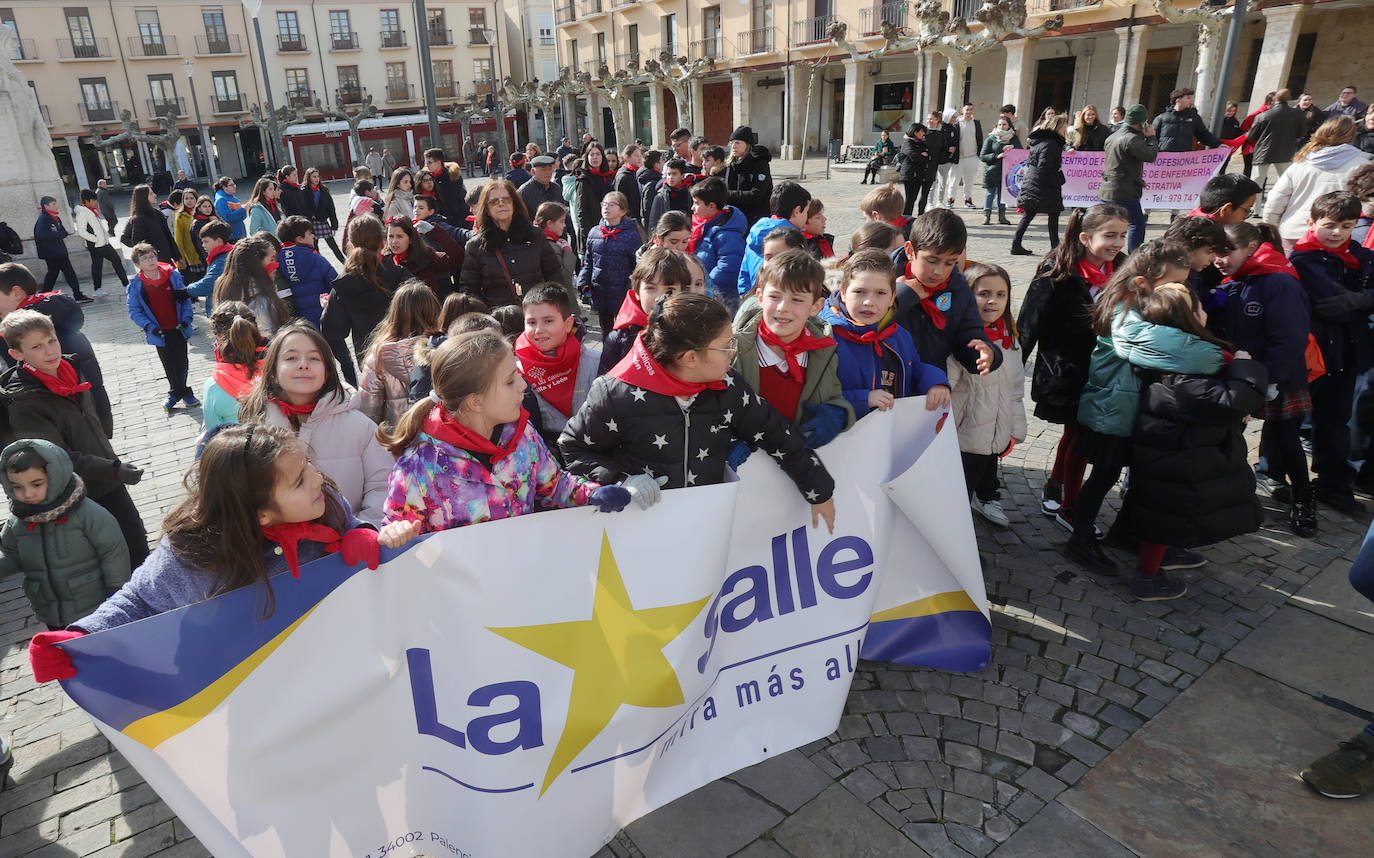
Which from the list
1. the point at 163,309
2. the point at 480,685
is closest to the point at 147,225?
the point at 163,309

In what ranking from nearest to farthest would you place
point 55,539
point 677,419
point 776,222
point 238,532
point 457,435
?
point 238,532
point 457,435
point 677,419
point 55,539
point 776,222

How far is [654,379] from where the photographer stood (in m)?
2.80

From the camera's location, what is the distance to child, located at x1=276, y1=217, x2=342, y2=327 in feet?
21.3

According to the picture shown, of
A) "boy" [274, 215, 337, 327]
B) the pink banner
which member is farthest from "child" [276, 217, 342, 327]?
the pink banner

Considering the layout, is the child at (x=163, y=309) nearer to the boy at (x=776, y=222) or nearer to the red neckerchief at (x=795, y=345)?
the boy at (x=776, y=222)

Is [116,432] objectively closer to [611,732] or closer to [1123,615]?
[611,732]

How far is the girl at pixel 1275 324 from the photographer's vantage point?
3.98 m

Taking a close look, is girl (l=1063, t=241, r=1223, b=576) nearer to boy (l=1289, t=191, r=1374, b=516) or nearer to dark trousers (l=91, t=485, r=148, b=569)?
boy (l=1289, t=191, r=1374, b=516)

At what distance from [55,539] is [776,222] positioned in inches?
164

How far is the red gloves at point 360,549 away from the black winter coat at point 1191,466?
334 cm

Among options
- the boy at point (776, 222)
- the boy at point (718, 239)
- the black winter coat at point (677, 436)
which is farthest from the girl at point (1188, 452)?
the boy at point (718, 239)

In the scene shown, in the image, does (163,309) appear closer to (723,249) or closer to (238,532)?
(723,249)

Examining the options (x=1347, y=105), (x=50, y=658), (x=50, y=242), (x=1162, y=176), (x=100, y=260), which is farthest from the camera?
(x=100, y=260)

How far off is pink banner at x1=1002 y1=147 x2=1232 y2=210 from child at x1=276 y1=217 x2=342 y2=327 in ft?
30.0
